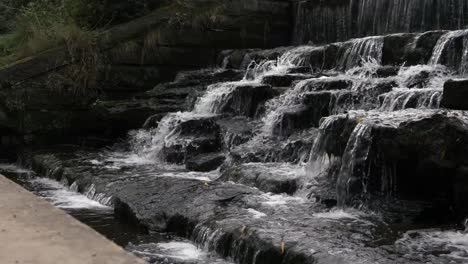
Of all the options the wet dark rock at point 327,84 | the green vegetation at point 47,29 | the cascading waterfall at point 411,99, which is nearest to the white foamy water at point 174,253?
the cascading waterfall at point 411,99

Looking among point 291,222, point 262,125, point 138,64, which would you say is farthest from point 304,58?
point 291,222

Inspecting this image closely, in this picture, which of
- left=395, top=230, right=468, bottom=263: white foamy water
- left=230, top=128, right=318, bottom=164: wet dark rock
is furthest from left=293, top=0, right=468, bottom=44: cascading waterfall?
left=395, top=230, right=468, bottom=263: white foamy water

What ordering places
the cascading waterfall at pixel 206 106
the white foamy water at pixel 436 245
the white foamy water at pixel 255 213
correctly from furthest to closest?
the cascading waterfall at pixel 206 106
the white foamy water at pixel 255 213
the white foamy water at pixel 436 245

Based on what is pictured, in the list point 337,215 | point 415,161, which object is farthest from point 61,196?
point 415,161

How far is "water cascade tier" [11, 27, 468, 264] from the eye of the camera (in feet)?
17.9

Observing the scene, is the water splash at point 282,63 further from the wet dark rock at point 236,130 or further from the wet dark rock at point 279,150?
the wet dark rock at point 279,150

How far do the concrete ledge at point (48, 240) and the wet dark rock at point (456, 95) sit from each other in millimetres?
4588

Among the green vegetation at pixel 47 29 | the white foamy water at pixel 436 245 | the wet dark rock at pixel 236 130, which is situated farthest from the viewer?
the green vegetation at pixel 47 29

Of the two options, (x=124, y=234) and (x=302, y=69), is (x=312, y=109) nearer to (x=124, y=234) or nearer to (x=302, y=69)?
(x=302, y=69)

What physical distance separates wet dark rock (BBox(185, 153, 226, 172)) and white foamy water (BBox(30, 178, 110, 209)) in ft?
5.71

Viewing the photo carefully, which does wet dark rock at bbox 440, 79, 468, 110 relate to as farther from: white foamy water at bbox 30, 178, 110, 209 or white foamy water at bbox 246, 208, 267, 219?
white foamy water at bbox 30, 178, 110, 209

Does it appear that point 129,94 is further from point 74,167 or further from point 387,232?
point 387,232

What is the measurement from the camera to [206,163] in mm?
9109

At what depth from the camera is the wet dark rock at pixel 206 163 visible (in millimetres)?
9070
